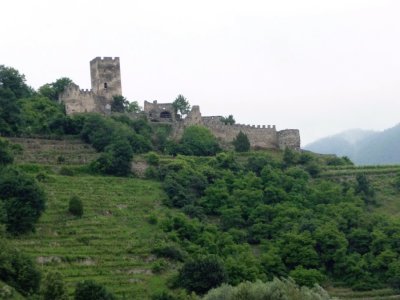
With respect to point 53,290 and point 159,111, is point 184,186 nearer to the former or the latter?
point 159,111

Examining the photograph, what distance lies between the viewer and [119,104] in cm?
8538

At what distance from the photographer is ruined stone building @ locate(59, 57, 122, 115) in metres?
80.7

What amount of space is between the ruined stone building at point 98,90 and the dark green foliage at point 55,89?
2.32 m

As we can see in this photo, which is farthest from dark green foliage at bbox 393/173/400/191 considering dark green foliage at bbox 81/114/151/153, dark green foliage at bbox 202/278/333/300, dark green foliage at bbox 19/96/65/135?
dark green foliage at bbox 202/278/333/300

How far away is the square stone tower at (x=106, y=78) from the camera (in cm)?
8612

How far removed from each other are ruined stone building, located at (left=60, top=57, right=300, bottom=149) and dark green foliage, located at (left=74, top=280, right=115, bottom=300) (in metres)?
35.7

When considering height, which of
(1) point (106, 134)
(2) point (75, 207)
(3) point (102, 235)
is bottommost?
(3) point (102, 235)

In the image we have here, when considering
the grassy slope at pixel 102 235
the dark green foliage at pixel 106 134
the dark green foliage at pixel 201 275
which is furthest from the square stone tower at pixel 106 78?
the dark green foliage at pixel 201 275

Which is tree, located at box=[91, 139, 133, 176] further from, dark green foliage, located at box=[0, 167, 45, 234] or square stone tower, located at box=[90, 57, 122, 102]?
square stone tower, located at box=[90, 57, 122, 102]

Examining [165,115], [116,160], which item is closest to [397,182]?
[116,160]

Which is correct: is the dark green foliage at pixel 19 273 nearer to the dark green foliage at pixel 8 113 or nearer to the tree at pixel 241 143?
the dark green foliage at pixel 8 113

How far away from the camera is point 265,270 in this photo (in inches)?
2259

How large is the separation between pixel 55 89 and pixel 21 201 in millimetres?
32719

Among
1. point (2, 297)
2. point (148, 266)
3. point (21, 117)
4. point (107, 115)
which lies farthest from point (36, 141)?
point (2, 297)
